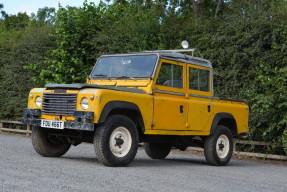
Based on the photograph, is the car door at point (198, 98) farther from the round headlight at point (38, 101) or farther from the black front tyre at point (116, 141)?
the round headlight at point (38, 101)

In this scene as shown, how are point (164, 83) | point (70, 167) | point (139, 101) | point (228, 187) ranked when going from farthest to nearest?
point (164, 83), point (139, 101), point (70, 167), point (228, 187)

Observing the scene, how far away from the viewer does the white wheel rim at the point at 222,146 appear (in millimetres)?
11217

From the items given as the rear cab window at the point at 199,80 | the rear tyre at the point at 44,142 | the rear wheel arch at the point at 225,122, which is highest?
the rear cab window at the point at 199,80

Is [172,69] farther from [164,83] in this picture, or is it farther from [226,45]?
[226,45]

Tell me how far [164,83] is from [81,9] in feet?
30.1

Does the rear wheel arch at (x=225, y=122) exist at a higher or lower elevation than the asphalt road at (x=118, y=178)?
higher

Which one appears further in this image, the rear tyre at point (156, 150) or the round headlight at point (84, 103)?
the rear tyre at point (156, 150)

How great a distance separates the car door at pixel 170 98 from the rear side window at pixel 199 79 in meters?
0.29

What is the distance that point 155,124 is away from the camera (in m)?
9.59

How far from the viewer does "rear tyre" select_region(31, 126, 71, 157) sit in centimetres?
997

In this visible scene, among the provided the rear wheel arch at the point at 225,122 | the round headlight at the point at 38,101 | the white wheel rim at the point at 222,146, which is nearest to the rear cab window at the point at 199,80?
the rear wheel arch at the point at 225,122

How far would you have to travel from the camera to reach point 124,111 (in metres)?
9.28

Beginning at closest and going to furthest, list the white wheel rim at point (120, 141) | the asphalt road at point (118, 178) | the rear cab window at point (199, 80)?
the asphalt road at point (118, 178), the white wheel rim at point (120, 141), the rear cab window at point (199, 80)

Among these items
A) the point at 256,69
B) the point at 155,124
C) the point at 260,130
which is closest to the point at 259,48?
the point at 256,69
